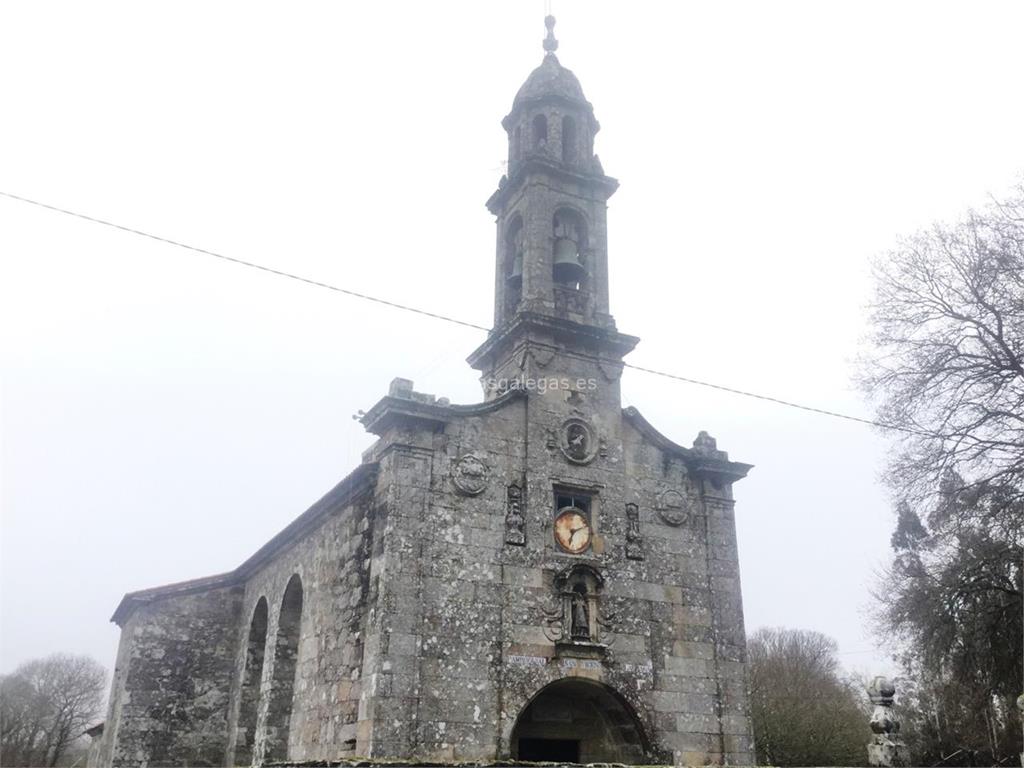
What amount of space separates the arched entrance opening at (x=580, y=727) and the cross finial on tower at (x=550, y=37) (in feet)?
46.0

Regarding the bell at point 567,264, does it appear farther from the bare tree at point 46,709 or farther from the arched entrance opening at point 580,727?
the bare tree at point 46,709

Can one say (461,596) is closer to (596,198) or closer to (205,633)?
(596,198)

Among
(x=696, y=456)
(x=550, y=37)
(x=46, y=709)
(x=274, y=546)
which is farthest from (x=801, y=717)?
(x=46, y=709)

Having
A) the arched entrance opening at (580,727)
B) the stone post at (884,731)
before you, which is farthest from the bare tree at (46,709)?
the stone post at (884,731)

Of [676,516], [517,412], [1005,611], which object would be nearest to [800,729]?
[1005,611]

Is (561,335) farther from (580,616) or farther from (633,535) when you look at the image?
(580,616)

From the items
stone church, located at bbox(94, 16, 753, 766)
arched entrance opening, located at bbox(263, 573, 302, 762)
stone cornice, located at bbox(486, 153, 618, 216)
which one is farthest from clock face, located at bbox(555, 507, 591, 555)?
stone cornice, located at bbox(486, 153, 618, 216)

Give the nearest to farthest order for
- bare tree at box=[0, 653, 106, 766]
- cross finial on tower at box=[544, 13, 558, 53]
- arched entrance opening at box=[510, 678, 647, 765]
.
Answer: arched entrance opening at box=[510, 678, 647, 765] < cross finial on tower at box=[544, 13, 558, 53] < bare tree at box=[0, 653, 106, 766]

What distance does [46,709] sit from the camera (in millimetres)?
58750

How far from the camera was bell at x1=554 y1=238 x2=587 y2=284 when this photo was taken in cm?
1773

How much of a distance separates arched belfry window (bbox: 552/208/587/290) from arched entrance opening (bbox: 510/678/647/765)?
7740mm

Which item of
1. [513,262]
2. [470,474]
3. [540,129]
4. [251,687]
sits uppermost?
[540,129]

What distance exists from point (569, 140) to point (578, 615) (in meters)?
10.1

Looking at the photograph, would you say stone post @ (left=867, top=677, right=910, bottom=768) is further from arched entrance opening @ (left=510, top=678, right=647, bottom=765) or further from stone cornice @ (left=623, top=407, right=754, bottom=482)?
stone cornice @ (left=623, top=407, right=754, bottom=482)
